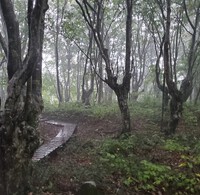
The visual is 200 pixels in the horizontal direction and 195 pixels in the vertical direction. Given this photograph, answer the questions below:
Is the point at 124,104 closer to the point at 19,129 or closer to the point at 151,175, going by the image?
the point at 151,175

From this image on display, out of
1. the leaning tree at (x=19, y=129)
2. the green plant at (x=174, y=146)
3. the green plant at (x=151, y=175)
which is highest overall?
the leaning tree at (x=19, y=129)

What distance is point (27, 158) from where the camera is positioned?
541cm

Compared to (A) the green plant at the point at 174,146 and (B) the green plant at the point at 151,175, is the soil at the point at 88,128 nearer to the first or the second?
(A) the green plant at the point at 174,146

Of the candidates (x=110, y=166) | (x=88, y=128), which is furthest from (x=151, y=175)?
(x=88, y=128)

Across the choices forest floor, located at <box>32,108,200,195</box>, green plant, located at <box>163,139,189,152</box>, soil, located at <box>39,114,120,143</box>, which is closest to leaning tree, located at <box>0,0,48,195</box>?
forest floor, located at <box>32,108,200,195</box>

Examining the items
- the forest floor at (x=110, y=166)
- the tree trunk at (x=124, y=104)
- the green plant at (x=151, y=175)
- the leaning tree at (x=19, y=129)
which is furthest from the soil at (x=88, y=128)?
the leaning tree at (x=19, y=129)

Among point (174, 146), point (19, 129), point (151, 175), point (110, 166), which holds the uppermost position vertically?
point (19, 129)

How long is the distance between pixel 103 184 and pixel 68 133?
558 cm

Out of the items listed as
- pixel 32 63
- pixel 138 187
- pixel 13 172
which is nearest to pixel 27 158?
pixel 13 172

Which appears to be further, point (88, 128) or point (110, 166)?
point (88, 128)

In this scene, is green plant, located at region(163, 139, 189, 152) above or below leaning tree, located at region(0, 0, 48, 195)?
below

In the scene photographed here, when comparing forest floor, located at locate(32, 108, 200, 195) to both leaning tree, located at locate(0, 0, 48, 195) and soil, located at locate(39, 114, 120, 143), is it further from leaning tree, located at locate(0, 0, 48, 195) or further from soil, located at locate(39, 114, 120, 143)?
leaning tree, located at locate(0, 0, 48, 195)

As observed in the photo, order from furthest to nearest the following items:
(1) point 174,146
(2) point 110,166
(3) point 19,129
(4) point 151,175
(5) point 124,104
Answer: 1. (5) point 124,104
2. (1) point 174,146
3. (2) point 110,166
4. (4) point 151,175
5. (3) point 19,129

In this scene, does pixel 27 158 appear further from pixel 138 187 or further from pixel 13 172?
pixel 138 187
